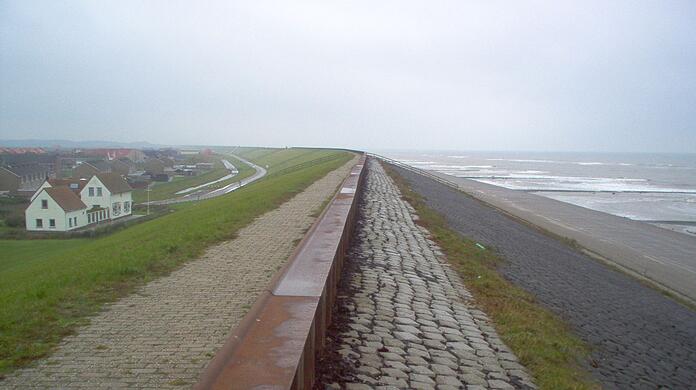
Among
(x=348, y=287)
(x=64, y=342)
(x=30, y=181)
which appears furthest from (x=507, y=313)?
(x=30, y=181)

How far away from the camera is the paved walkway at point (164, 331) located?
148 inches

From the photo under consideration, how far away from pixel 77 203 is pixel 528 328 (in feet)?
71.8

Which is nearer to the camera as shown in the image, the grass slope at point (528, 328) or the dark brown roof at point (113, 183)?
the grass slope at point (528, 328)

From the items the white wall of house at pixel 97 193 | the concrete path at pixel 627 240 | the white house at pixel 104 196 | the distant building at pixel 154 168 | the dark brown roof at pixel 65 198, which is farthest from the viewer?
the distant building at pixel 154 168

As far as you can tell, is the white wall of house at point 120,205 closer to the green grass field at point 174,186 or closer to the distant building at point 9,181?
the green grass field at point 174,186

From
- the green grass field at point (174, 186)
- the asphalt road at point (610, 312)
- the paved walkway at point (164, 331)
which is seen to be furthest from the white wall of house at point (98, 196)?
the paved walkway at point (164, 331)

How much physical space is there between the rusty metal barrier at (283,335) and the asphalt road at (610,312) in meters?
3.26

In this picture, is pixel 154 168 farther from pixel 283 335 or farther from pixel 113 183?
pixel 283 335

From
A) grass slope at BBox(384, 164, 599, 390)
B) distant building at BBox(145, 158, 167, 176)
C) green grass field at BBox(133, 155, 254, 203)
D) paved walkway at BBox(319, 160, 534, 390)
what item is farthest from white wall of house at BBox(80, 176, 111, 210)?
distant building at BBox(145, 158, 167, 176)

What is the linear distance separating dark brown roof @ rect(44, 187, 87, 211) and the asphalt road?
52.6 feet

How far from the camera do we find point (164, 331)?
4.76m

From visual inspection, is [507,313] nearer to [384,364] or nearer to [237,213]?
[384,364]

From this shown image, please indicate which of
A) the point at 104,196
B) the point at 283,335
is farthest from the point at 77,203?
the point at 283,335

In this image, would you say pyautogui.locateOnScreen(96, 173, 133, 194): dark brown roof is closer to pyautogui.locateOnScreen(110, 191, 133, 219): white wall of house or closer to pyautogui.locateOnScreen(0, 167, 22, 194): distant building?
pyautogui.locateOnScreen(110, 191, 133, 219): white wall of house
